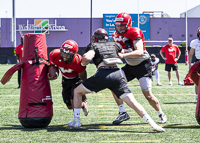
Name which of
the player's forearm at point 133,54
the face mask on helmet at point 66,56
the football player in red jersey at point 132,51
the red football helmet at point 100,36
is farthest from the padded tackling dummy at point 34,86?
the player's forearm at point 133,54

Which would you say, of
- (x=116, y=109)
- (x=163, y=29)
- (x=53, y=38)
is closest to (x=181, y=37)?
(x=163, y=29)

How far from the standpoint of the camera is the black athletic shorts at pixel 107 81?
14.5 feet

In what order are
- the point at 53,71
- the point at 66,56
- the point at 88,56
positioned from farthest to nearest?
the point at 53,71, the point at 66,56, the point at 88,56

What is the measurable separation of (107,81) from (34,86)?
1148mm

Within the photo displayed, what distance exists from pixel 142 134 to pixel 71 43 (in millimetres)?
1638

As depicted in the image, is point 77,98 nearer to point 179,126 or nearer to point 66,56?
point 66,56

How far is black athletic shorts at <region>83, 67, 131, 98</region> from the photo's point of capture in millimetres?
4406

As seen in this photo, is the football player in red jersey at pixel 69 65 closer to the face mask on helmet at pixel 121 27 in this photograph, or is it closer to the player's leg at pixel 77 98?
the player's leg at pixel 77 98

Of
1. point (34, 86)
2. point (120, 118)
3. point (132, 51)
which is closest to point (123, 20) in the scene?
point (132, 51)

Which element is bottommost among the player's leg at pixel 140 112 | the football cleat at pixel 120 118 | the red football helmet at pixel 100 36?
the football cleat at pixel 120 118

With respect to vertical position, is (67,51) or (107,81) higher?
(67,51)

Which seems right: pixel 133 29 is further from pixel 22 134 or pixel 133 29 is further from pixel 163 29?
pixel 163 29

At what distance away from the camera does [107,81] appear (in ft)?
14.5

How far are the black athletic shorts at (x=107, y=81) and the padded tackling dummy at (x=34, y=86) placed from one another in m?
0.78
